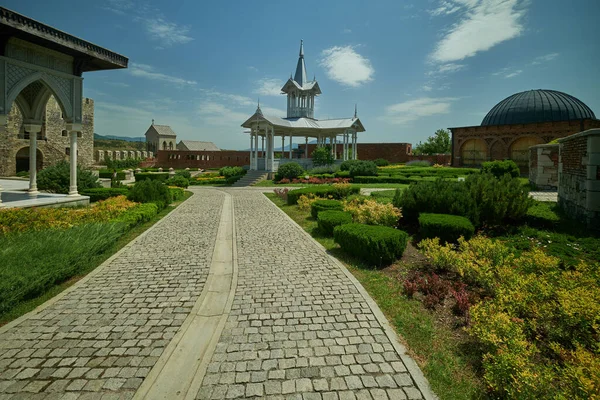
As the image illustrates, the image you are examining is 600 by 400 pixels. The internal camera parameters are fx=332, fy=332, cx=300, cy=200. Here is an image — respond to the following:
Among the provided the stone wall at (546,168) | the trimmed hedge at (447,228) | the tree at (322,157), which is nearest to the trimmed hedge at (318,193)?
the trimmed hedge at (447,228)

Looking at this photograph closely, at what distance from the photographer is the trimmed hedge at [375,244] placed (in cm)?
627

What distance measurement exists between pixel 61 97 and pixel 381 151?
114 feet

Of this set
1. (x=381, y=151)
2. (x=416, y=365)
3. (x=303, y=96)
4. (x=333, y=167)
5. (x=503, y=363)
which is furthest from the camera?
(x=381, y=151)

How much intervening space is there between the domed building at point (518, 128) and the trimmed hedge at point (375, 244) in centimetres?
3003

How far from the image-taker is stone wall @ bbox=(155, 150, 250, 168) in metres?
41.9

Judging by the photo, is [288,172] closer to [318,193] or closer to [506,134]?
[318,193]

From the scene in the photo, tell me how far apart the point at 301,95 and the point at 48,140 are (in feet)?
80.4

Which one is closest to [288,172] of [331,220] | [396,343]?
[331,220]

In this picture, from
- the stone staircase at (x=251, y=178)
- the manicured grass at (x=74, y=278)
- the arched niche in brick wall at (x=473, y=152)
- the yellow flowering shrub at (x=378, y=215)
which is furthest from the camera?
the arched niche in brick wall at (x=473, y=152)

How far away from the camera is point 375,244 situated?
6238 millimetres

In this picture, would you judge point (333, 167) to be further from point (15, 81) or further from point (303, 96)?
point (15, 81)

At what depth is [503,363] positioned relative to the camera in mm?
2768

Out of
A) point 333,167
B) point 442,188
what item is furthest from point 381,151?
point 442,188

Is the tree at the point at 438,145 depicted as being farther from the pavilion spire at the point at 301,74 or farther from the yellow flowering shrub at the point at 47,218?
the yellow flowering shrub at the point at 47,218
